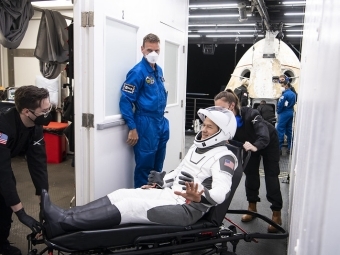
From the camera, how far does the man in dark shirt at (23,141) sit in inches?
76.0

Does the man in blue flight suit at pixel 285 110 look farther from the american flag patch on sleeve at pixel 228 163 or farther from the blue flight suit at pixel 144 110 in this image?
the american flag patch on sleeve at pixel 228 163

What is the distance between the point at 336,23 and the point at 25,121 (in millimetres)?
1924

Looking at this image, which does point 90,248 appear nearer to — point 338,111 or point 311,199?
point 311,199

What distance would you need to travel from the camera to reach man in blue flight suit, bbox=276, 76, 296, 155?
19.9 ft

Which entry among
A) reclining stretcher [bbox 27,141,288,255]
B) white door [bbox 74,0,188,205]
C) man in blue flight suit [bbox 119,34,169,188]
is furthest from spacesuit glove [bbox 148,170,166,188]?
man in blue flight suit [bbox 119,34,169,188]

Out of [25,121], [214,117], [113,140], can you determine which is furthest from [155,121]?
[25,121]

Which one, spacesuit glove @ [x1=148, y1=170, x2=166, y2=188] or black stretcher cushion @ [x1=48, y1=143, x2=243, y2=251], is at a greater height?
spacesuit glove @ [x1=148, y1=170, x2=166, y2=188]

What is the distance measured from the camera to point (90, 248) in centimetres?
168

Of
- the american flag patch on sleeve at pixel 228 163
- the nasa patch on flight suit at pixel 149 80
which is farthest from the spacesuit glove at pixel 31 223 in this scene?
the nasa patch on flight suit at pixel 149 80

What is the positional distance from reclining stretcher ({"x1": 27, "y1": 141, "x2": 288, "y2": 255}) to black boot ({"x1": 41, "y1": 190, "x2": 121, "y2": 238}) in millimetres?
42

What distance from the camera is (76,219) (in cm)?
171

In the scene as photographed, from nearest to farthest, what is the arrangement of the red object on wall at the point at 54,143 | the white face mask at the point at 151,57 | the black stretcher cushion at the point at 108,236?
the black stretcher cushion at the point at 108,236 < the white face mask at the point at 151,57 < the red object on wall at the point at 54,143

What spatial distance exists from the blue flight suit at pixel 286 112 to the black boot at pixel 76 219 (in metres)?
5.02

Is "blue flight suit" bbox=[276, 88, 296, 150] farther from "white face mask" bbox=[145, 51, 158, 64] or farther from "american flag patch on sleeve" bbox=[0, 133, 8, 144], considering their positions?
"american flag patch on sleeve" bbox=[0, 133, 8, 144]
